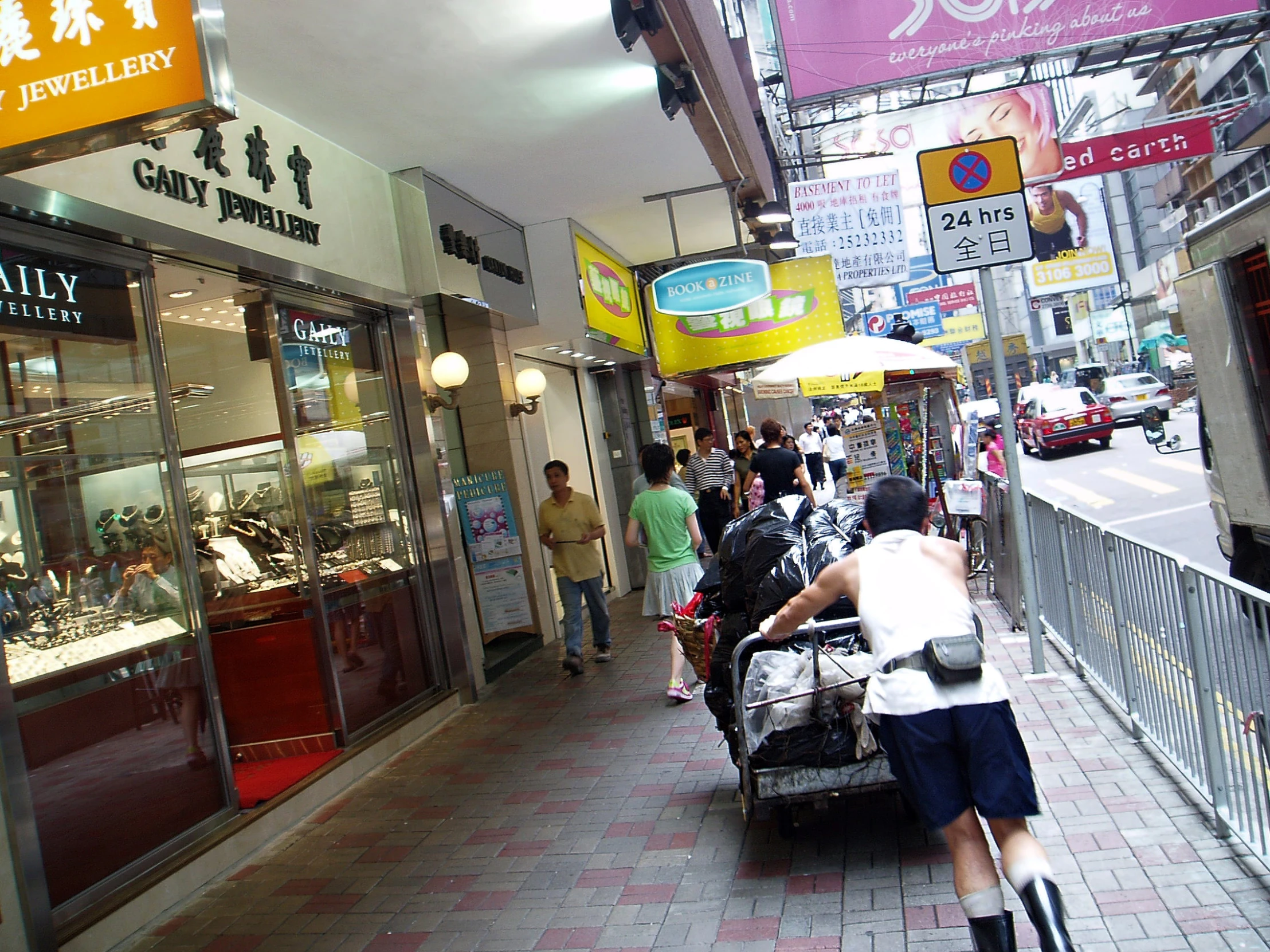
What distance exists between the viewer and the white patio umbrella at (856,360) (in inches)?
378

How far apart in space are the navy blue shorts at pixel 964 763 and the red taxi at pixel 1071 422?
22816 mm

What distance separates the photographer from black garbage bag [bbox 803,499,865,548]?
470 cm

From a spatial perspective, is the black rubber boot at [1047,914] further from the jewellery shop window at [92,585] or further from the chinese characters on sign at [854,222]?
the chinese characters on sign at [854,222]

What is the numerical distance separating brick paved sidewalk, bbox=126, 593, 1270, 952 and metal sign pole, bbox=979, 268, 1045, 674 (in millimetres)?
325

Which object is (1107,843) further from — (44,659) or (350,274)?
(350,274)

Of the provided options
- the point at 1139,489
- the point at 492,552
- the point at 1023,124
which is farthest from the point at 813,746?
the point at 1023,124

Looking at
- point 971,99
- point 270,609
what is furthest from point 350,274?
point 971,99

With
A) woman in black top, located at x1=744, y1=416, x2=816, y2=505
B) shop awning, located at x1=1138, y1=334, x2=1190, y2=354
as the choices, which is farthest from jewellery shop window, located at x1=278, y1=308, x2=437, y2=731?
shop awning, located at x1=1138, y1=334, x2=1190, y2=354

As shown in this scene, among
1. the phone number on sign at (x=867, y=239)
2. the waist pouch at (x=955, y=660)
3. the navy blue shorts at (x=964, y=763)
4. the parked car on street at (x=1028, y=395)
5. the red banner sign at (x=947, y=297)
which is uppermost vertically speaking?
the red banner sign at (x=947, y=297)

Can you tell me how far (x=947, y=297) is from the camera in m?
32.4

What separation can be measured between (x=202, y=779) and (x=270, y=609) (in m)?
1.78

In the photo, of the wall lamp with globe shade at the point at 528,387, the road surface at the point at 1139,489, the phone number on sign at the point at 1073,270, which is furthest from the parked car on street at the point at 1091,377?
the wall lamp with globe shade at the point at 528,387

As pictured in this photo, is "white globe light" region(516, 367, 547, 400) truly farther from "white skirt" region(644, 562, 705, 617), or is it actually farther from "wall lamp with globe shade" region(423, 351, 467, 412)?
"white skirt" region(644, 562, 705, 617)

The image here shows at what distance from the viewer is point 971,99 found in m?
16.8
